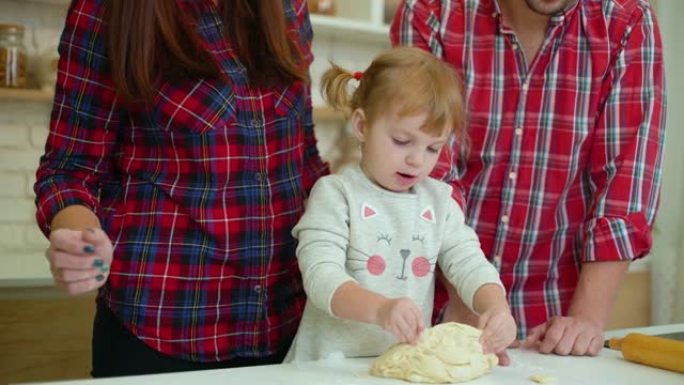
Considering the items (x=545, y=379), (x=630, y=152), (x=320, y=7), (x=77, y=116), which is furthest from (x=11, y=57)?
(x=545, y=379)

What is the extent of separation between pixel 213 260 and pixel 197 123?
19cm

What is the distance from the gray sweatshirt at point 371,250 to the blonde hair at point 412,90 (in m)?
0.11

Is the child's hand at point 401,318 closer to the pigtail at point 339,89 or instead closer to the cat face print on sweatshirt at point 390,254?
the cat face print on sweatshirt at point 390,254

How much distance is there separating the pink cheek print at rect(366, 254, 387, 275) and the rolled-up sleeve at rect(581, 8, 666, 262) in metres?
0.39

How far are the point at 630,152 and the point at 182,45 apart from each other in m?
0.73

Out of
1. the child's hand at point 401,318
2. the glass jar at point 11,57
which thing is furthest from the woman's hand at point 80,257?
the glass jar at point 11,57

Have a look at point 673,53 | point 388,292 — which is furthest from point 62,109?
point 673,53

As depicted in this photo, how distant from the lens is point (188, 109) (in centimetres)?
115

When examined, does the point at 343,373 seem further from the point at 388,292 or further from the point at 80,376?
the point at 80,376

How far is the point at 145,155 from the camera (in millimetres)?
1162

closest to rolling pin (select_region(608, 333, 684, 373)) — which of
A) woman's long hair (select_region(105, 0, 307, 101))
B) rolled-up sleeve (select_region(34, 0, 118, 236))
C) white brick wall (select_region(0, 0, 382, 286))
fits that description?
woman's long hair (select_region(105, 0, 307, 101))

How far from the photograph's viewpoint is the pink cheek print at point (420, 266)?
44.9 inches

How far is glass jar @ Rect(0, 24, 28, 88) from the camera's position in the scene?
2248 millimetres

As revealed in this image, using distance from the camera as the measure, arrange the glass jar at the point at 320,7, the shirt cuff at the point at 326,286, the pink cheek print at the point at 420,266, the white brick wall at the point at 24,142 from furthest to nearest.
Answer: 1. the glass jar at the point at 320,7
2. the white brick wall at the point at 24,142
3. the pink cheek print at the point at 420,266
4. the shirt cuff at the point at 326,286
